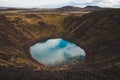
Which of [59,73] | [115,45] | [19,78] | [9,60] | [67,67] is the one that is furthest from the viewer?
[115,45]

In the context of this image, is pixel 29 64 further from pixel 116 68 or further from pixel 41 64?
pixel 116 68

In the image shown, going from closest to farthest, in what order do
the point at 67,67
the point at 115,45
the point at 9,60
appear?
the point at 67,67
the point at 9,60
the point at 115,45

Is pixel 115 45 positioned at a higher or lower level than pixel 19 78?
higher

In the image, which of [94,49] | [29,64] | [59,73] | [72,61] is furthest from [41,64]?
[94,49]

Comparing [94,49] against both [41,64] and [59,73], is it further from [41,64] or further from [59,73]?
[59,73]

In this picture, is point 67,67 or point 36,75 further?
point 67,67

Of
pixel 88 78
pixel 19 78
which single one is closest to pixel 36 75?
pixel 19 78

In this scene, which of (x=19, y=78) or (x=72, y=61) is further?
(x=72, y=61)

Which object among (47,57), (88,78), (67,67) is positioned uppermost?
(47,57)

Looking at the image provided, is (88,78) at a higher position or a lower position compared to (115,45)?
lower

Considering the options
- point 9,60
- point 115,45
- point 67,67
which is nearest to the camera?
point 67,67
